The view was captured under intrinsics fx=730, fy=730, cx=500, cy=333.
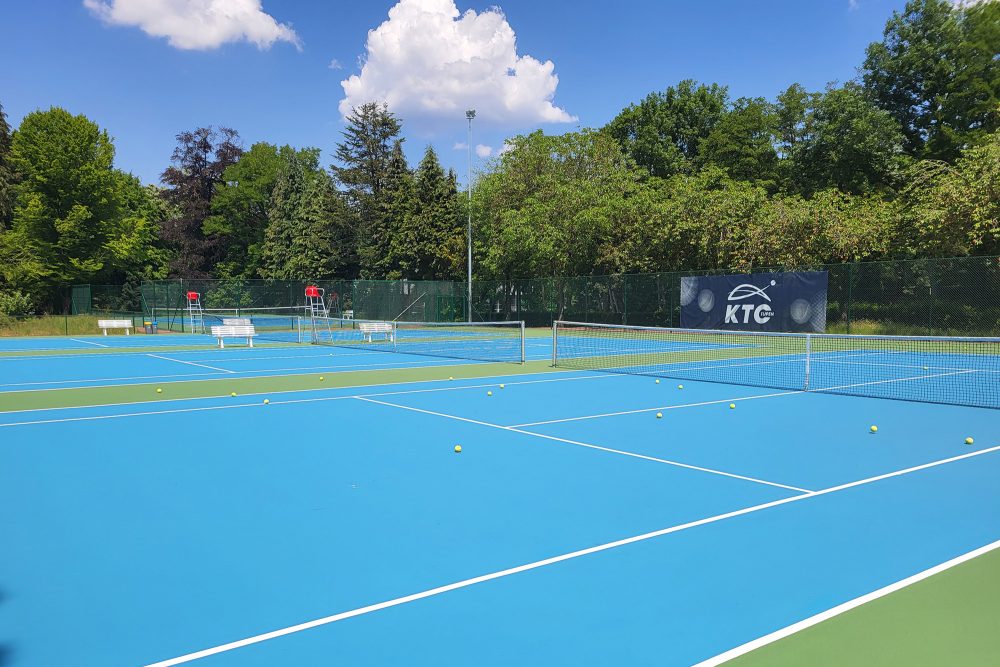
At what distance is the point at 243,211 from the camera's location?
6309cm

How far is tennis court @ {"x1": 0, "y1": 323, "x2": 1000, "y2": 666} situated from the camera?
3.37m

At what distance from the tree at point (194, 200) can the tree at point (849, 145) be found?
46.3 meters

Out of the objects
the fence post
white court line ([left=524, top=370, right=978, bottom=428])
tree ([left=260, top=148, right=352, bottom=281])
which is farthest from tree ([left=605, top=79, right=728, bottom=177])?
white court line ([left=524, top=370, right=978, bottom=428])

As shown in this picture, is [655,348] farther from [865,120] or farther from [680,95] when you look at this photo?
[680,95]

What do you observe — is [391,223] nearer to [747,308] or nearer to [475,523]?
[747,308]

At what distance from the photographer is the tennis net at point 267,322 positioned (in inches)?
1098

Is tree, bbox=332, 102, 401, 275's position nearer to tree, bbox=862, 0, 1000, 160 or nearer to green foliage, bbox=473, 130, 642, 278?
green foliage, bbox=473, 130, 642, 278

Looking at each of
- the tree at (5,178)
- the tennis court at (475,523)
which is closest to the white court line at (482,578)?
the tennis court at (475,523)

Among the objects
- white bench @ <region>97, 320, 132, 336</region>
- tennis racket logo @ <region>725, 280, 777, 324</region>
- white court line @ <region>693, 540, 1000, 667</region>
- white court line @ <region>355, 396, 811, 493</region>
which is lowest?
white court line @ <region>355, 396, 811, 493</region>

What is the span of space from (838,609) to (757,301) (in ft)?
77.1

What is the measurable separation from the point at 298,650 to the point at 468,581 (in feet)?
3.47

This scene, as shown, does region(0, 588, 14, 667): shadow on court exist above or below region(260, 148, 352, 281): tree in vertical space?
below

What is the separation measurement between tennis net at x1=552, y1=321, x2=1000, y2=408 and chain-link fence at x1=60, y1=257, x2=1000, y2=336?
1.44m

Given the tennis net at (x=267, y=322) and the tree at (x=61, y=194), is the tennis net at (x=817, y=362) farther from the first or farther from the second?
the tree at (x=61, y=194)
